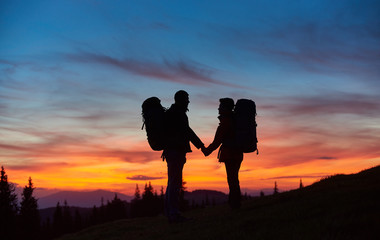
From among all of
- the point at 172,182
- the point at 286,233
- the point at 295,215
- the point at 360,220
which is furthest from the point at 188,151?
the point at 360,220

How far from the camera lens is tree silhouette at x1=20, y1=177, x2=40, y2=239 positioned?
6675 cm

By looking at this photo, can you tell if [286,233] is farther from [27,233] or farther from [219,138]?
[27,233]

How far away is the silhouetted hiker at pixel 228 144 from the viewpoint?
12.1 metres

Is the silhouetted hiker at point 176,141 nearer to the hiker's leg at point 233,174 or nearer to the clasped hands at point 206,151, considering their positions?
the clasped hands at point 206,151

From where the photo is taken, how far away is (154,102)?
12266 mm

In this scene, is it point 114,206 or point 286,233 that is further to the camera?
point 114,206

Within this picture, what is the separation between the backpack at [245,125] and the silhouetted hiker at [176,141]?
1.59 metres

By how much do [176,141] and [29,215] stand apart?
65.7 meters

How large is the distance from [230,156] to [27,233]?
6512 cm

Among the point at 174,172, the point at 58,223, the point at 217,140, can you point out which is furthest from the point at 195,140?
the point at 58,223

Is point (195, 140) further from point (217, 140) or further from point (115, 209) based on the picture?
point (115, 209)

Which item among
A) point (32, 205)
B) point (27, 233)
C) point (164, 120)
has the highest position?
point (164, 120)

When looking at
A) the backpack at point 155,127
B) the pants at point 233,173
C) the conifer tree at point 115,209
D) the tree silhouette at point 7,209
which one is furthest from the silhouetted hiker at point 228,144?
the conifer tree at point 115,209

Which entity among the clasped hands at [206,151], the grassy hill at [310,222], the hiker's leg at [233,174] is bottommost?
the grassy hill at [310,222]
